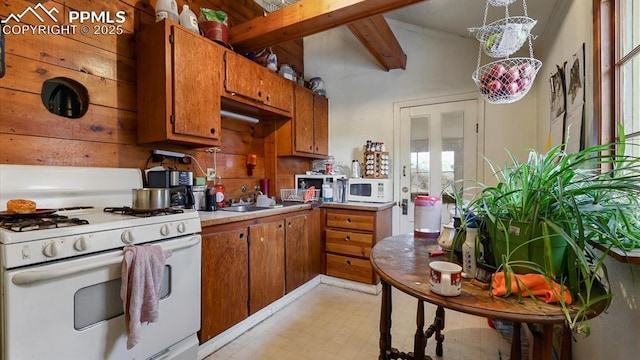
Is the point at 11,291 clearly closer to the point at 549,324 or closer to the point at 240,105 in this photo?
the point at 549,324

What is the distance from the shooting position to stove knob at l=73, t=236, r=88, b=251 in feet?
3.86

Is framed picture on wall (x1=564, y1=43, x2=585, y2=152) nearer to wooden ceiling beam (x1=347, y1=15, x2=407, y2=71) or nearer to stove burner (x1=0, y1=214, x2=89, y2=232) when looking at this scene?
wooden ceiling beam (x1=347, y1=15, x2=407, y2=71)

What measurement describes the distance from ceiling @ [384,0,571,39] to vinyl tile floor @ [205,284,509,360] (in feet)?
7.50

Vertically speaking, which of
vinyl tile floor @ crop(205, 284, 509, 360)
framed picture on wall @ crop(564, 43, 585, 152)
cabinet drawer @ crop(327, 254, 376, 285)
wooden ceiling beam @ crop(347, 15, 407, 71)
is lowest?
vinyl tile floor @ crop(205, 284, 509, 360)

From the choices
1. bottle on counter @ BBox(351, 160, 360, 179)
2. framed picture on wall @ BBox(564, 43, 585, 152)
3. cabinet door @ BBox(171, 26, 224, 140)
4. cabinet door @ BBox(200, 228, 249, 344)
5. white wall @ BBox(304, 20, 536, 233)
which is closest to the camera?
framed picture on wall @ BBox(564, 43, 585, 152)

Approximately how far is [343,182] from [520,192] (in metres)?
2.18

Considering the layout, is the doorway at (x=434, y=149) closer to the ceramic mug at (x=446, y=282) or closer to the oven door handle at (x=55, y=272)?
the ceramic mug at (x=446, y=282)

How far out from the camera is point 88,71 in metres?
1.84

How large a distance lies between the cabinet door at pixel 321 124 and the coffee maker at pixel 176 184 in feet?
5.52

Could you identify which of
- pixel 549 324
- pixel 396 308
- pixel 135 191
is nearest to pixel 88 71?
pixel 135 191

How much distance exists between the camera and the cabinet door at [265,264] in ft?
7.07

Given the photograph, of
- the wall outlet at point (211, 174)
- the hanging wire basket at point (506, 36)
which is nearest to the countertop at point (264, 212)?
the wall outlet at point (211, 174)

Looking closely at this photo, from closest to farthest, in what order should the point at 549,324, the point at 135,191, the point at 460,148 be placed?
the point at 549,324
the point at 135,191
the point at 460,148

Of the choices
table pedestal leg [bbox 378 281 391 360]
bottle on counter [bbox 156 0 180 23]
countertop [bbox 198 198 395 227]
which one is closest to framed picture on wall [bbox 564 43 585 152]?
table pedestal leg [bbox 378 281 391 360]
